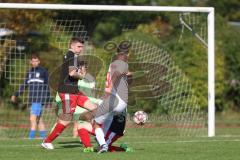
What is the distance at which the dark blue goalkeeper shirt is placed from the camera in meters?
17.7

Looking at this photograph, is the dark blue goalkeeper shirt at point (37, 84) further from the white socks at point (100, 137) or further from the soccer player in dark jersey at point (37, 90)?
the white socks at point (100, 137)

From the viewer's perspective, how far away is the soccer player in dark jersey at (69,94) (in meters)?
13.0

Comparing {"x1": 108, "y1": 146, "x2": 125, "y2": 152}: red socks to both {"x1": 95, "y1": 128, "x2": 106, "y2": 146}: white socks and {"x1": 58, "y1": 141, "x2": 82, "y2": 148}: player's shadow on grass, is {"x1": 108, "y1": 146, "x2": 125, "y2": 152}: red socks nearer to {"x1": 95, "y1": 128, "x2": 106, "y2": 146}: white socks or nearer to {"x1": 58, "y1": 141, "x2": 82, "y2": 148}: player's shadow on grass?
{"x1": 95, "y1": 128, "x2": 106, "y2": 146}: white socks

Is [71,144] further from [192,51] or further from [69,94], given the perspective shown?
[192,51]

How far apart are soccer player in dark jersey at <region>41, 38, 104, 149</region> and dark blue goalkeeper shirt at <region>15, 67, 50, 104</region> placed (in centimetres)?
455

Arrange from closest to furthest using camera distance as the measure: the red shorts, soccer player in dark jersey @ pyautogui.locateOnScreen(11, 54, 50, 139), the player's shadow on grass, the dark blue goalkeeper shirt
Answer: the red shorts
the player's shadow on grass
soccer player in dark jersey @ pyautogui.locateOnScreen(11, 54, 50, 139)
the dark blue goalkeeper shirt

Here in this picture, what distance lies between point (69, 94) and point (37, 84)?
15.7ft

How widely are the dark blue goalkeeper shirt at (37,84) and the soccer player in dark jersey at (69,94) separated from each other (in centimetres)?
455

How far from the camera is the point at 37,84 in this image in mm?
17828

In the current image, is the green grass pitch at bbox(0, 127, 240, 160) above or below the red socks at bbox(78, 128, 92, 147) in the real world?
below

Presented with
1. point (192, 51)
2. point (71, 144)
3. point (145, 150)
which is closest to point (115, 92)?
point (145, 150)

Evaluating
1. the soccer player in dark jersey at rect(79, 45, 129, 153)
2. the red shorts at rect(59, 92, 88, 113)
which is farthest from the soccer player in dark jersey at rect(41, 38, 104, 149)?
the soccer player in dark jersey at rect(79, 45, 129, 153)

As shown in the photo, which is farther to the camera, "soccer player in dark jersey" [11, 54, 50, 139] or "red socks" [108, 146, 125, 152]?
"soccer player in dark jersey" [11, 54, 50, 139]

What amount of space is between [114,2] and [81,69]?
27200 millimetres
